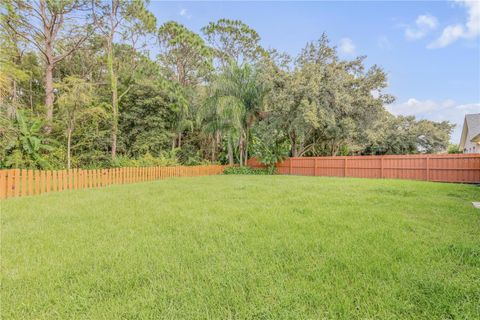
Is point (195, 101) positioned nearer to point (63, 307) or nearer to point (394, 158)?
point (394, 158)

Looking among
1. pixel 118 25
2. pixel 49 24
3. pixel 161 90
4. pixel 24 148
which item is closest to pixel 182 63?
pixel 161 90

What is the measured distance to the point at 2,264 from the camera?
2.24 meters

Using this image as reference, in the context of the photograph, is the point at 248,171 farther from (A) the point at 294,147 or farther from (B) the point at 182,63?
(B) the point at 182,63

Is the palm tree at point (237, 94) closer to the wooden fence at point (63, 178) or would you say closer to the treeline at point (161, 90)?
the treeline at point (161, 90)

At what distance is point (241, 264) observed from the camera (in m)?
2.19

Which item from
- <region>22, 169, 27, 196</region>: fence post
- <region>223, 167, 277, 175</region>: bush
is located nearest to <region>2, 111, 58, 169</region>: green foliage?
<region>22, 169, 27, 196</region>: fence post

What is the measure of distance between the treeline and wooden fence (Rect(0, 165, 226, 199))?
2.32m

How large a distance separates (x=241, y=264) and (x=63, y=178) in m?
6.72

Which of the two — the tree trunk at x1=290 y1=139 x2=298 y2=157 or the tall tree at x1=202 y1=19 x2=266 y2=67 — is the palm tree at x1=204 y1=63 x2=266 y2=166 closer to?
the tree trunk at x1=290 y1=139 x2=298 y2=157

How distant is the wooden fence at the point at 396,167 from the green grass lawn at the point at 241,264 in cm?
783

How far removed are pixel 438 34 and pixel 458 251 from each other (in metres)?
8.49

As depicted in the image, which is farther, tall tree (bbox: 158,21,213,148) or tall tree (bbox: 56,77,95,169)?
tall tree (bbox: 158,21,213,148)

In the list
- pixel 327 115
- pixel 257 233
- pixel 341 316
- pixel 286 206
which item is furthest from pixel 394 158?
pixel 341 316

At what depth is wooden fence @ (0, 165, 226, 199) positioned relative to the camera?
5523 millimetres
